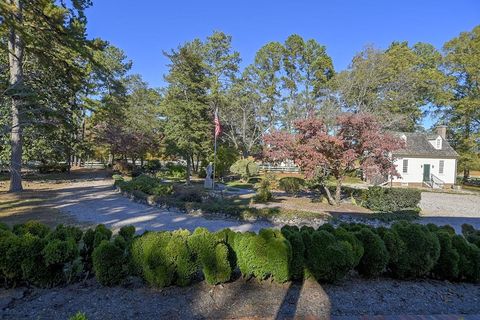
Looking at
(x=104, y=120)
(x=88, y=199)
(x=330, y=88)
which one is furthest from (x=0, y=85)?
(x=330, y=88)

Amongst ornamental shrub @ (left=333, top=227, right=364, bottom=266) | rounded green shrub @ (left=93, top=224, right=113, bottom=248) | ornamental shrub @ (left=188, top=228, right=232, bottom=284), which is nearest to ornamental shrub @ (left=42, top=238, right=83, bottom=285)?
rounded green shrub @ (left=93, top=224, right=113, bottom=248)

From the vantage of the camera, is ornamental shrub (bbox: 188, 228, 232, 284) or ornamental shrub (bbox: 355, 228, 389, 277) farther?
ornamental shrub (bbox: 355, 228, 389, 277)

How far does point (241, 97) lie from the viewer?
32.0 m

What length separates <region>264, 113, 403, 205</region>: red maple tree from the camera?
10852 mm

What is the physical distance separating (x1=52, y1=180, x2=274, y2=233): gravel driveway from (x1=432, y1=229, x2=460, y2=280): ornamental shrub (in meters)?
4.75

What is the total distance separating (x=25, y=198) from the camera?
1227cm

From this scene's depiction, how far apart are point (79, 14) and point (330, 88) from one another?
2803cm

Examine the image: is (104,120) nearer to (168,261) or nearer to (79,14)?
(79,14)

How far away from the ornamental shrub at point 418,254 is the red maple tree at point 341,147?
23.1 ft

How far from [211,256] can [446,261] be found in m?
3.19

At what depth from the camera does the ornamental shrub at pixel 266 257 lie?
337cm

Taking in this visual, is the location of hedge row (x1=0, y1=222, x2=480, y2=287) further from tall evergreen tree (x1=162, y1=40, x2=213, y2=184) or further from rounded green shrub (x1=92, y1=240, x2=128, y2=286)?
tall evergreen tree (x1=162, y1=40, x2=213, y2=184)

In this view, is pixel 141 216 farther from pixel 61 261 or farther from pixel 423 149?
pixel 423 149

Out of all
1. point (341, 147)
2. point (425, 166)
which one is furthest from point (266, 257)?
point (425, 166)
